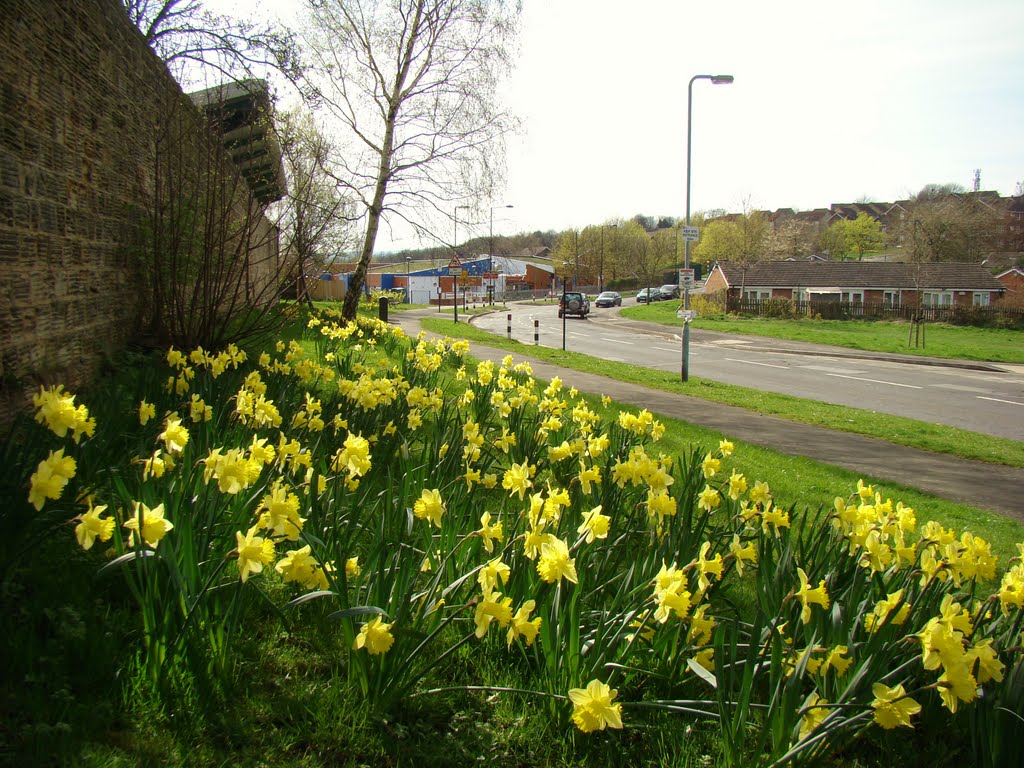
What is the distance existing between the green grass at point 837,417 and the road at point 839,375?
151 cm

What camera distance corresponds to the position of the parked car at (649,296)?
65.1m

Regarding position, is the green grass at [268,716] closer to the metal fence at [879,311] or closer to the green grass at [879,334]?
the green grass at [879,334]

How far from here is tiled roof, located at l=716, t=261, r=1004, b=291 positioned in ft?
158

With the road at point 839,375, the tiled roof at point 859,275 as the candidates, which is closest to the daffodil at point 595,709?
the road at point 839,375

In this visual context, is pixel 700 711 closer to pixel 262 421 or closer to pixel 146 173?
pixel 262 421

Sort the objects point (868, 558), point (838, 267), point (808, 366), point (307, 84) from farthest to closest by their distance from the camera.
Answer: point (838, 267) → point (808, 366) → point (307, 84) → point (868, 558)

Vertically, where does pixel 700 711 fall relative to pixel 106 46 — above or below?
below

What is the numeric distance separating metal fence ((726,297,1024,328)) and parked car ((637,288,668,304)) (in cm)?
1872

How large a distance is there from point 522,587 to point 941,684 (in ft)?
4.39

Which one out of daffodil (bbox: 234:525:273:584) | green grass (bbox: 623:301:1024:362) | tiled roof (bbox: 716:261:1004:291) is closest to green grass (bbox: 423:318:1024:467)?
daffodil (bbox: 234:525:273:584)

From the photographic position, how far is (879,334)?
1371 inches

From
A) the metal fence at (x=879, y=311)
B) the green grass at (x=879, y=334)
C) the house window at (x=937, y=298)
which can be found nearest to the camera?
the green grass at (x=879, y=334)

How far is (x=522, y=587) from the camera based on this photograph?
258 centimetres

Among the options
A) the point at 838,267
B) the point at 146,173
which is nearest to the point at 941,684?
the point at 146,173
